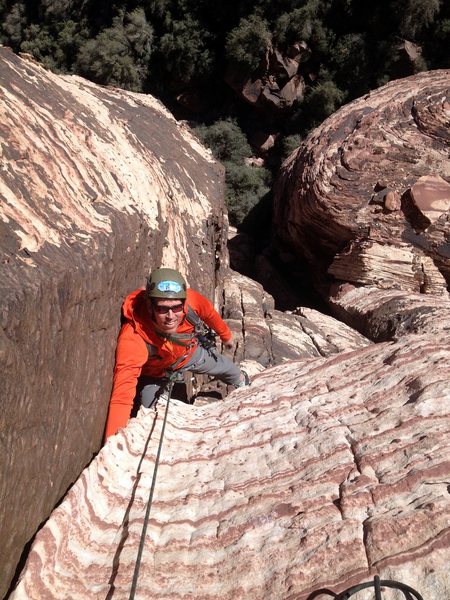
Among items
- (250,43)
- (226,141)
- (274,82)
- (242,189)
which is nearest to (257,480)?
(242,189)

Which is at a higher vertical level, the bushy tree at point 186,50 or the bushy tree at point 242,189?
the bushy tree at point 186,50

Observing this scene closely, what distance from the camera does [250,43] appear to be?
16.5 meters

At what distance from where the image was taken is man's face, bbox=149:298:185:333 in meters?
3.42

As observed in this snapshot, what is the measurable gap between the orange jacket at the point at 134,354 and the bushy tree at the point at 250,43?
14.7 meters

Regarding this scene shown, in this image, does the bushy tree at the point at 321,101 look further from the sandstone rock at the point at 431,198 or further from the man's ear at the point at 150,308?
the man's ear at the point at 150,308

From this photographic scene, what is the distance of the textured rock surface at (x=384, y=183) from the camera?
28.1 feet

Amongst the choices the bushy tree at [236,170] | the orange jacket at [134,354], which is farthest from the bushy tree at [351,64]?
the orange jacket at [134,354]

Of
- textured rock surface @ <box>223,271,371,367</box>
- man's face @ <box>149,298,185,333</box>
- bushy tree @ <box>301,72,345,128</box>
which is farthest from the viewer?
bushy tree @ <box>301,72,345,128</box>

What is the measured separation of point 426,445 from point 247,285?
5835mm

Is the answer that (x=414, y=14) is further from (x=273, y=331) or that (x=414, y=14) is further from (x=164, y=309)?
(x=164, y=309)

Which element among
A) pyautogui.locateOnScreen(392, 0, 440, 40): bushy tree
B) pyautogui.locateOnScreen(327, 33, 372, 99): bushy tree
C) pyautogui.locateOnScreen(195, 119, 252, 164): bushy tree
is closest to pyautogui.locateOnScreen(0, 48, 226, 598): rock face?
pyautogui.locateOnScreen(195, 119, 252, 164): bushy tree

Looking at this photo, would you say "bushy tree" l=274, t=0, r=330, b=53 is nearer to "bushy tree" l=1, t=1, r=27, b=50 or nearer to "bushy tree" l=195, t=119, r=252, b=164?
"bushy tree" l=195, t=119, r=252, b=164

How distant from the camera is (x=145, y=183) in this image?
461 centimetres

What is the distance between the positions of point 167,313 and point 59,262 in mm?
1000
